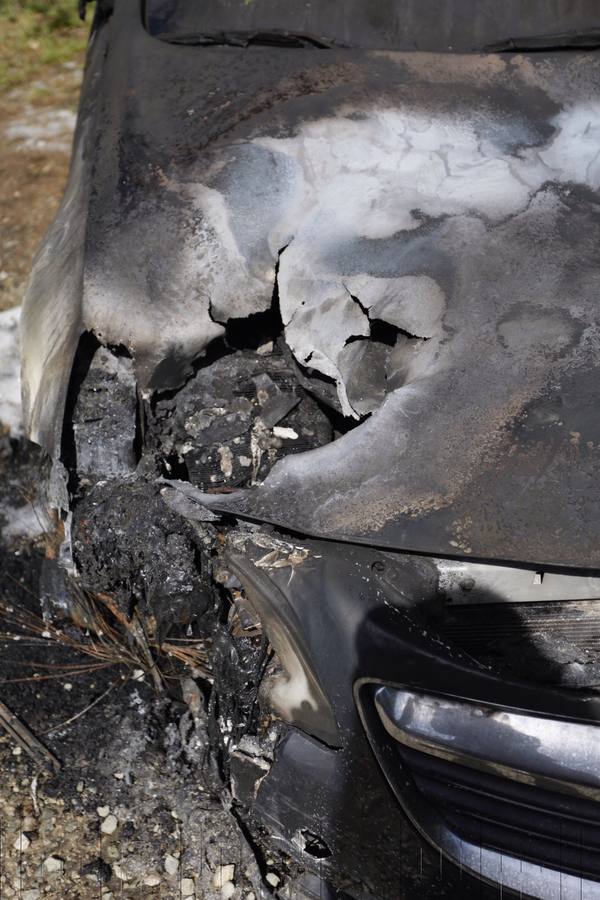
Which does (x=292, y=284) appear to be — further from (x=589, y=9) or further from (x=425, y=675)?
(x=589, y=9)

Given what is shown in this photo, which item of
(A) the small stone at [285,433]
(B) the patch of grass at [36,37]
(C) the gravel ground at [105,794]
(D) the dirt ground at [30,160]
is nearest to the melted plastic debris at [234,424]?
(A) the small stone at [285,433]

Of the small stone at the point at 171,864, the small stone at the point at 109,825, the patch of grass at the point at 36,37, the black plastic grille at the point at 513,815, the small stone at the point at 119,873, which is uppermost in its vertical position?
the patch of grass at the point at 36,37

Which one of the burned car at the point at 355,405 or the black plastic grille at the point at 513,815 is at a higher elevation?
the burned car at the point at 355,405

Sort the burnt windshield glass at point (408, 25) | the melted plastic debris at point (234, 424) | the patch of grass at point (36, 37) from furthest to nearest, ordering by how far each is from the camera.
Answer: the patch of grass at point (36, 37)
the burnt windshield glass at point (408, 25)
the melted plastic debris at point (234, 424)

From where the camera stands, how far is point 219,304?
7.32 ft

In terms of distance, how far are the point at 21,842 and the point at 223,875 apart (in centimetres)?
57

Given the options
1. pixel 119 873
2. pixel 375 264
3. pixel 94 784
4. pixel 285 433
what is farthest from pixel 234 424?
pixel 119 873

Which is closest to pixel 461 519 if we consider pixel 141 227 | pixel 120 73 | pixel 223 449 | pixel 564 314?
pixel 564 314

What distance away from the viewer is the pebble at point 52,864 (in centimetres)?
226

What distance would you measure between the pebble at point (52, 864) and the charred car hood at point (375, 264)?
113cm

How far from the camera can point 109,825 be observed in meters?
2.35

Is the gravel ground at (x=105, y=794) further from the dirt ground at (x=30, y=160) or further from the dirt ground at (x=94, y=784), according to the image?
the dirt ground at (x=30, y=160)

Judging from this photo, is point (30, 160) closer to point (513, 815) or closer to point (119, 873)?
point (119, 873)

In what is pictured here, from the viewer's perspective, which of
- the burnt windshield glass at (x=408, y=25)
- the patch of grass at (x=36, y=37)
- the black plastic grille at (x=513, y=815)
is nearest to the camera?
the black plastic grille at (x=513, y=815)
